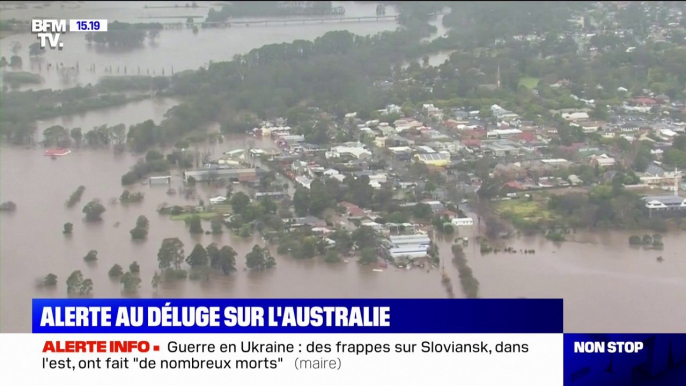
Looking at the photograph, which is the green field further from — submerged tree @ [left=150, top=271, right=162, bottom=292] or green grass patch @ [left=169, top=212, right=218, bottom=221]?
submerged tree @ [left=150, top=271, right=162, bottom=292]

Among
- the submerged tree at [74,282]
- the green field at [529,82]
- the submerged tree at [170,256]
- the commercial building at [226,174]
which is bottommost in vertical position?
the submerged tree at [74,282]

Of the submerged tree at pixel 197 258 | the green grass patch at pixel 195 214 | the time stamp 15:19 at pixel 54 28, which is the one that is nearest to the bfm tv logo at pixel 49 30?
the time stamp 15:19 at pixel 54 28

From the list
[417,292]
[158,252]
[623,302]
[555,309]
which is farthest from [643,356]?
[158,252]

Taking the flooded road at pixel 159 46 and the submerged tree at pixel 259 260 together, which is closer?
the submerged tree at pixel 259 260

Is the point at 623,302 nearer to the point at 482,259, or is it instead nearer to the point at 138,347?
the point at 482,259

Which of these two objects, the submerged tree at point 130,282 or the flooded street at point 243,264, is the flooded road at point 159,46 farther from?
the submerged tree at point 130,282

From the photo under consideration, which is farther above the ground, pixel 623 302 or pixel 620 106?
pixel 620 106

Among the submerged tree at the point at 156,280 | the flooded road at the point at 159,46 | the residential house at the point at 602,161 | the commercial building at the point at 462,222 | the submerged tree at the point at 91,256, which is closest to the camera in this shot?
the submerged tree at the point at 156,280

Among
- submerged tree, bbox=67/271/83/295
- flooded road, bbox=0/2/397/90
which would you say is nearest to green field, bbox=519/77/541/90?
flooded road, bbox=0/2/397/90

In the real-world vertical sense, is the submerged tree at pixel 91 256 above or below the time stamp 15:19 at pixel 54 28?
below
